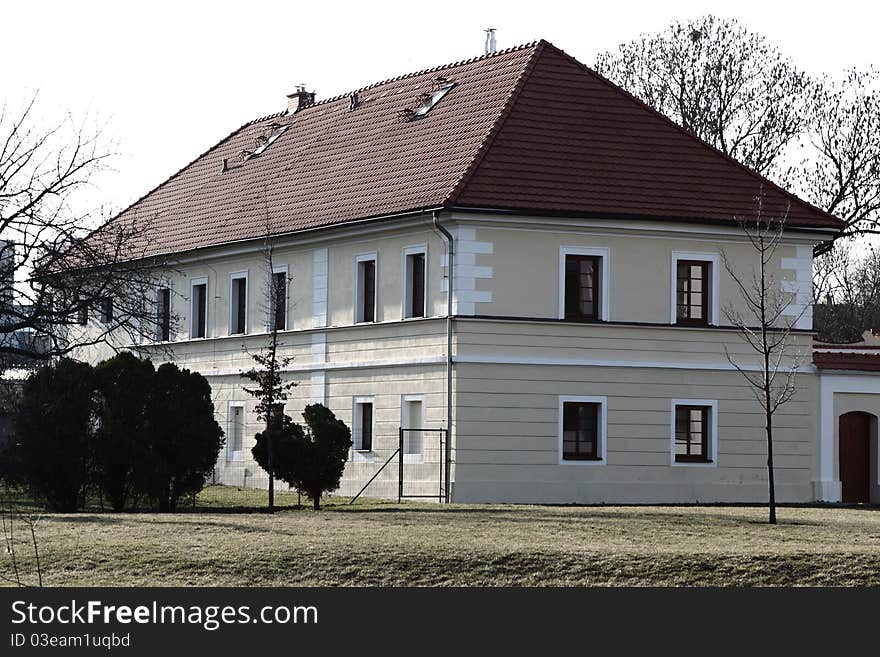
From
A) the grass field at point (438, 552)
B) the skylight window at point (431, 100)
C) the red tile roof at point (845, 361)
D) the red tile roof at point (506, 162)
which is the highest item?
the skylight window at point (431, 100)

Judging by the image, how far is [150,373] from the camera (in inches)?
1326

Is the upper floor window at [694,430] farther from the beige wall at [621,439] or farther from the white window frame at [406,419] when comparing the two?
the white window frame at [406,419]

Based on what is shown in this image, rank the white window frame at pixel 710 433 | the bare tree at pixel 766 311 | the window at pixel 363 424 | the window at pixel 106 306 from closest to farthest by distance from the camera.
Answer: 1. the window at pixel 106 306
2. the white window frame at pixel 710 433
3. the bare tree at pixel 766 311
4. the window at pixel 363 424

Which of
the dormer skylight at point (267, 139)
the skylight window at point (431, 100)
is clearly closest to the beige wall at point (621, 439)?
the skylight window at point (431, 100)

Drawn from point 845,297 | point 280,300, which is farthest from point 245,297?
point 845,297

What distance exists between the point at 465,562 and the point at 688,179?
20219 mm

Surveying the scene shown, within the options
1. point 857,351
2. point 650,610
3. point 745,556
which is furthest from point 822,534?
point 857,351

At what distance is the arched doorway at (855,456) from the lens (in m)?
41.3

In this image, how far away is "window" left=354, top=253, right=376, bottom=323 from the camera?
41.2 metres

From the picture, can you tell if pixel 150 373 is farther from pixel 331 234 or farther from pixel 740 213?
pixel 740 213

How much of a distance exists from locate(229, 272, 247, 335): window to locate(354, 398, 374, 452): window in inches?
235

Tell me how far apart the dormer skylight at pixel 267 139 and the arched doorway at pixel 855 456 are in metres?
18.7

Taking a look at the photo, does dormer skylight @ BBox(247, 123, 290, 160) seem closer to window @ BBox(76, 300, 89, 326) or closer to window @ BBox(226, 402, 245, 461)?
window @ BBox(226, 402, 245, 461)

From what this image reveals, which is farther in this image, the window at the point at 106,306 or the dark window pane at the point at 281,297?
the dark window pane at the point at 281,297
